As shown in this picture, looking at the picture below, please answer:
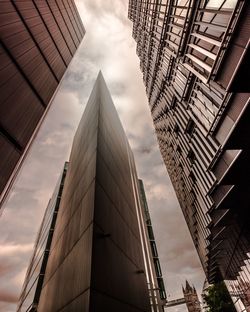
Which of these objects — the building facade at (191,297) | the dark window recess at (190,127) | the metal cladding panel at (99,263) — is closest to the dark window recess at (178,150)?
the dark window recess at (190,127)

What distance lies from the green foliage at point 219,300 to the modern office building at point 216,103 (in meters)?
14.9

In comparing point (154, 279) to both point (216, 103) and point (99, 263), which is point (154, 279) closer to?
point (99, 263)

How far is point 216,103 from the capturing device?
11.0 meters

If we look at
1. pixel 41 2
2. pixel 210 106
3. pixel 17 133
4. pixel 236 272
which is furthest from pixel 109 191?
pixel 236 272

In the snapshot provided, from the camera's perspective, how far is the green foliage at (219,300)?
33.5 m

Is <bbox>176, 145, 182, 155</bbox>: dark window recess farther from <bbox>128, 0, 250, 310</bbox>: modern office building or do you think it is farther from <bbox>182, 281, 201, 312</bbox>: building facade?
<bbox>182, 281, 201, 312</bbox>: building facade

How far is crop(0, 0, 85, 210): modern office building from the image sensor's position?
768cm

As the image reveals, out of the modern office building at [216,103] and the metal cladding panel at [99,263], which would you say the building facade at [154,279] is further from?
the metal cladding panel at [99,263]

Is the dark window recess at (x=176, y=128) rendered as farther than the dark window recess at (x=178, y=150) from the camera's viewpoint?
No

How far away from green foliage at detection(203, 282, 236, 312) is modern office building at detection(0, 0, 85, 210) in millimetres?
42356

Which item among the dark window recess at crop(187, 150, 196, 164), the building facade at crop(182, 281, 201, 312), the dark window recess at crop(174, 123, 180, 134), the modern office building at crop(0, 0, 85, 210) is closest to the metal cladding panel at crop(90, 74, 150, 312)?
the modern office building at crop(0, 0, 85, 210)

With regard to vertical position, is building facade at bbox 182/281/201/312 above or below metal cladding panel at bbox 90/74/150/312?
above

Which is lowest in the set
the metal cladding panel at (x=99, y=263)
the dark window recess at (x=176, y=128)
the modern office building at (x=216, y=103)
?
the metal cladding panel at (x=99, y=263)

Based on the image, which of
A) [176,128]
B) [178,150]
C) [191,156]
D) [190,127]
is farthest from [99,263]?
[178,150]
